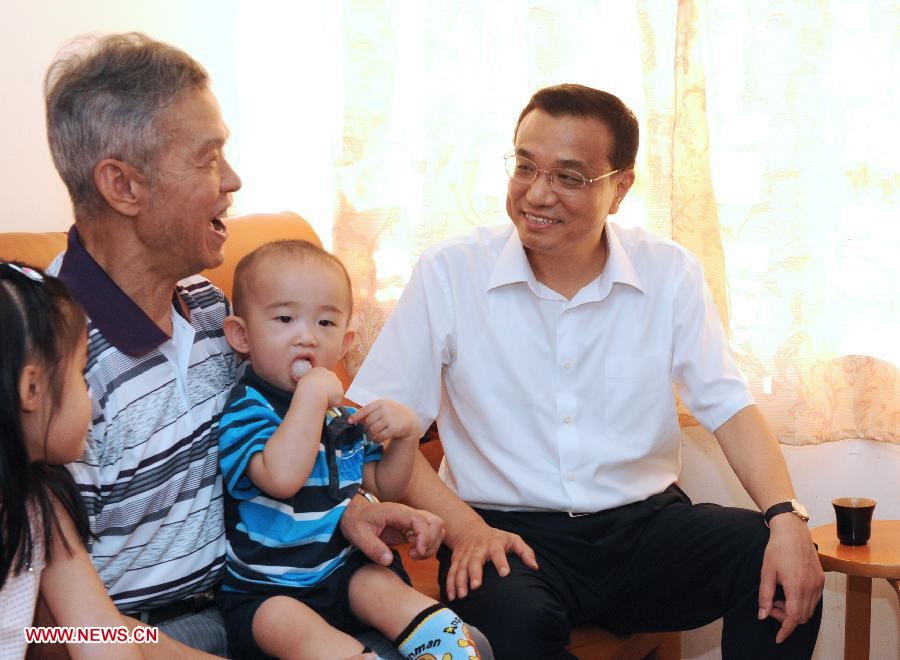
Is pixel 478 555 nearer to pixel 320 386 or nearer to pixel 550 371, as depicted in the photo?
pixel 550 371

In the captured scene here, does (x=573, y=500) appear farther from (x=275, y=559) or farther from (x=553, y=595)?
(x=275, y=559)

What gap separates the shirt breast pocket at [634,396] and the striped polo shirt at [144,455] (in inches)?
34.0

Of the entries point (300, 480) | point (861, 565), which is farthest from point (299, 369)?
point (861, 565)

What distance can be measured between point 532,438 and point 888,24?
4.17 ft

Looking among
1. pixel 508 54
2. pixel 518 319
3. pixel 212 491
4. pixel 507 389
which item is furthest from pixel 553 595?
pixel 508 54

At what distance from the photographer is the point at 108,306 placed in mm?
1525

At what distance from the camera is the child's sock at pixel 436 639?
1.50m

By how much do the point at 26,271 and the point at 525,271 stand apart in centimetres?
112

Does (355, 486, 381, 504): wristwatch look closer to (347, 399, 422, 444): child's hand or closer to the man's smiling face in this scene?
(347, 399, 422, 444): child's hand

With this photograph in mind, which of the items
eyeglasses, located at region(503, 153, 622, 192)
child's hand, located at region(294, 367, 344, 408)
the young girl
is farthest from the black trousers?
the young girl

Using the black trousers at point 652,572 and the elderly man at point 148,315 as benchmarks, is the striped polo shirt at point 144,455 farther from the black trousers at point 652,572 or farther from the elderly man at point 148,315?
the black trousers at point 652,572

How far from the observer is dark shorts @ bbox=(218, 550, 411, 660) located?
1536 mm

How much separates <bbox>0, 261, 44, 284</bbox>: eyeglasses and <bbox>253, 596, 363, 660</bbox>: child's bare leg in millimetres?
571

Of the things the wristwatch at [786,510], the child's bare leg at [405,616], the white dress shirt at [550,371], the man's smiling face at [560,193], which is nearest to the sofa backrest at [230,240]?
the white dress shirt at [550,371]
